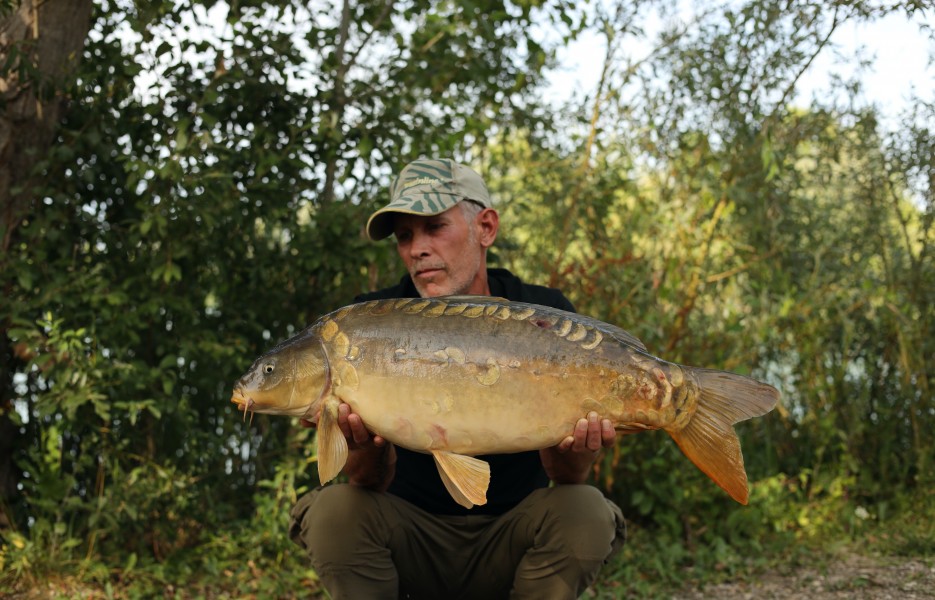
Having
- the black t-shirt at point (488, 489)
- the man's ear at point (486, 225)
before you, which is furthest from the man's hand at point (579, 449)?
the man's ear at point (486, 225)

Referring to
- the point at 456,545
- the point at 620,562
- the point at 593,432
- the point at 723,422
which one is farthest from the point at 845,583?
the point at 593,432

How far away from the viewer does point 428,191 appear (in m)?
2.52

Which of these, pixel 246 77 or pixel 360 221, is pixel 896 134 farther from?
pixel 246 77

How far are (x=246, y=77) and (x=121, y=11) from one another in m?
0.54

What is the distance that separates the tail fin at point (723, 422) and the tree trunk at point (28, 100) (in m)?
2.32

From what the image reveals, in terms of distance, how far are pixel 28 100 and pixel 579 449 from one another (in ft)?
7.77

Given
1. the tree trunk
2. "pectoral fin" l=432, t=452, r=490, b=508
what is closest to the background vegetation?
the tree trunk

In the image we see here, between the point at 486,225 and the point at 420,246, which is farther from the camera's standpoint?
the point at 486,225

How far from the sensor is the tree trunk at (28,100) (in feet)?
10.7

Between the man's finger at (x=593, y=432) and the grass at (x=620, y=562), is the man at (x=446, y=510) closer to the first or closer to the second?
the man's finger at (x=593, y=432)

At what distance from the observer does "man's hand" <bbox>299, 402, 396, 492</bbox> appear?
200cm

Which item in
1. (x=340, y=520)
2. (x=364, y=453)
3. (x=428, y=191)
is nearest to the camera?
(x=364, y=453)

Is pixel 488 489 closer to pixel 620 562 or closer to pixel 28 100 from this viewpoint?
pixel 620 562

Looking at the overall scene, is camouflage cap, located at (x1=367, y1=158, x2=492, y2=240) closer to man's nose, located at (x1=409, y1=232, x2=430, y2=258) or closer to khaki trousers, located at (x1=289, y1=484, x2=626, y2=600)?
man's nose, located at (x1=409, y1=232, x2=430, y2=258)
